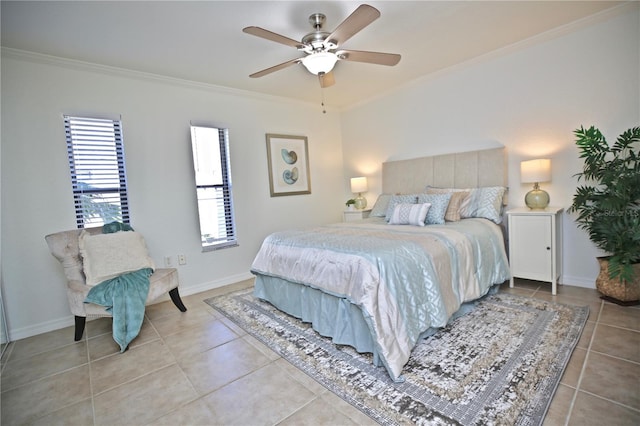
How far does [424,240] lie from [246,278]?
2626 mm

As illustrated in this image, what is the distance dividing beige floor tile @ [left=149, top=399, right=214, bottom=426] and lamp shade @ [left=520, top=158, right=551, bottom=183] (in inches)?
131

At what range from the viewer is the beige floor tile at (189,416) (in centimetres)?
158

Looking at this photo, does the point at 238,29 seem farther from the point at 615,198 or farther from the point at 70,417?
the point at 615,198

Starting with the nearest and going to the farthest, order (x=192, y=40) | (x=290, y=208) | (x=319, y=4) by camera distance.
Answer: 1. (x=319, y=4)
2. (x=192, y=40)
3. (x=290, y=208)

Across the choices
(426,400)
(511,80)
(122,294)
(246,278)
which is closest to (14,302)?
(122,294)

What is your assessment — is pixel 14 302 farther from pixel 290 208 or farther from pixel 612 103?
pixel 612 103

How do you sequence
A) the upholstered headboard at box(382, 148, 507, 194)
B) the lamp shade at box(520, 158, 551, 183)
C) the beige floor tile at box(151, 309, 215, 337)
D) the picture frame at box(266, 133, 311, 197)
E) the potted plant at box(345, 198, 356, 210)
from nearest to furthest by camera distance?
1. the beige floor tile at box(151, 309, 215, 337)
2. the lamp shade at box(520, 158, 551, 183)
3. the upholstered headboard at box(382, 148, 507, 194)
4. the picture frame at box(266, 133, 311, 197)
5. the potted plant at box(345, 198, 356, 210)

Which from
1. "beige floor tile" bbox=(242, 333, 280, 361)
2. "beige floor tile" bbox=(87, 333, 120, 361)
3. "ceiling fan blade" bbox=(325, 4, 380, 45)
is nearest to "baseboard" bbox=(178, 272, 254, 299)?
"beige floor tile" bbox=(87, 333, 120, 361)

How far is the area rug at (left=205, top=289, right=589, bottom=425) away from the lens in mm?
1525

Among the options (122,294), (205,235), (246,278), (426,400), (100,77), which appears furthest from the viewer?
(246,278)

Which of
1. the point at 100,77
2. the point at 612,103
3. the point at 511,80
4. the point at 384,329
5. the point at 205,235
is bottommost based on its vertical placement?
the point at 384,329

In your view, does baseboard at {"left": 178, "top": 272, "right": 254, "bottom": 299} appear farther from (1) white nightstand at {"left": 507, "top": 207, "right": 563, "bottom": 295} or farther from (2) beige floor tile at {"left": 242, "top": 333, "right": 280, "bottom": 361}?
(1) white nightstand at {"left": 507, "top": 207, "right": 563, "bottom": 295}

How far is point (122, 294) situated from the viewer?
8.11ft

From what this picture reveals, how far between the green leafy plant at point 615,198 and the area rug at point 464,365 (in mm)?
573
